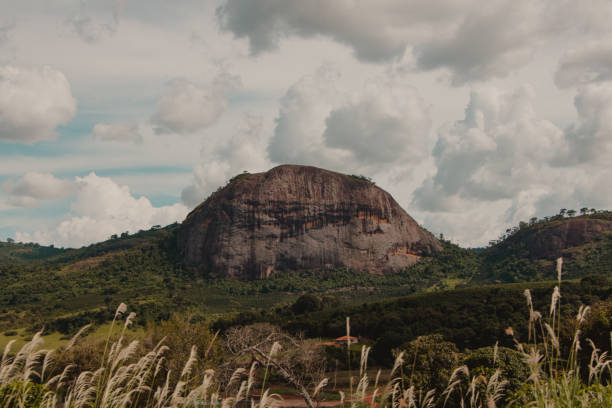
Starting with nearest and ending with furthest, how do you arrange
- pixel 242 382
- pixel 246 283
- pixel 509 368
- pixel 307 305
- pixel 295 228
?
pixel 242 382, pixel 509 368, pixel 307 305, pixel 246 283, pixel 295 228

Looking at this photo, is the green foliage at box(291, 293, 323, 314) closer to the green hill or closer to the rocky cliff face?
the green hill

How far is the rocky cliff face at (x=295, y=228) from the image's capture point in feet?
472

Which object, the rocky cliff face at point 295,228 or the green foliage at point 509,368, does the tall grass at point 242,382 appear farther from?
the rocky cliff face at point 295,228

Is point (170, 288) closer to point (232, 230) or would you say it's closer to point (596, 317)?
point (232, 230)

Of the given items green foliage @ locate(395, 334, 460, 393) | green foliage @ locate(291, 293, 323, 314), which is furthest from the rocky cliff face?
green foliage @ locate(395, 334, 460, 393)

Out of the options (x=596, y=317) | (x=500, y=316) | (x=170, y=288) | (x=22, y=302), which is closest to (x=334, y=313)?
(x=500, y=316)

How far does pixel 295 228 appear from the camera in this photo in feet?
488

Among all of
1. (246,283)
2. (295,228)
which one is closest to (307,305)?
(246,283)

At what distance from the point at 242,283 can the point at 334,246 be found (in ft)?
109

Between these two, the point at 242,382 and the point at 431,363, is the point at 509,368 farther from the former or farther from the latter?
the point at 242,382

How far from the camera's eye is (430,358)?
2927 cm

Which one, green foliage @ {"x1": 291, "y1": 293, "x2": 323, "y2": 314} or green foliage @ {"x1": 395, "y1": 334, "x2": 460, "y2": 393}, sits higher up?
green foliage @ {"x1": 395, "y1": 334, "x2": 460, "y2": 393}

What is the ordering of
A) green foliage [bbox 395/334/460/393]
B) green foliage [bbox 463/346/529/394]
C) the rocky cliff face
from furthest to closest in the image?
the rocky cliff face → green foliage [bbox 395/334/460/393] → green foliage [bbox 463/346/529/394]

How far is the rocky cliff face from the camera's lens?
5664 inches
